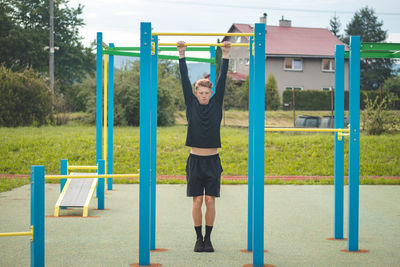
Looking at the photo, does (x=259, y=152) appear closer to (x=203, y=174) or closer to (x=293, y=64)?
(x=203, y=174)

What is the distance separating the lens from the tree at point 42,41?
35.8m

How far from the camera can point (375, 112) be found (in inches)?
622

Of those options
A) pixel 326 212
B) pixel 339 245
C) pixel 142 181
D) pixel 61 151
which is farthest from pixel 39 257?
pixel 61 151

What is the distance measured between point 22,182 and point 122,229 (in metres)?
4.93

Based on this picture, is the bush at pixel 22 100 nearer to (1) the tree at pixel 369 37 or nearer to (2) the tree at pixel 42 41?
(2) the tree at pixel 42 41

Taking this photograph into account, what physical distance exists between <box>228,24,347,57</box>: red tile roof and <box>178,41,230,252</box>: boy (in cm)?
3367

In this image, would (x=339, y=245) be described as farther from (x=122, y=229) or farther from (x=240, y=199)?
(x=240, y=199)

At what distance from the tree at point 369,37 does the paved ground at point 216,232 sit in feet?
155

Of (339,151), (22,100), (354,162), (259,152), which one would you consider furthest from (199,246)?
(22,100)

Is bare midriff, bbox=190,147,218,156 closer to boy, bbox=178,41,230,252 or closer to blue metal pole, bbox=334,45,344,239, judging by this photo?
A: boy, bbox=178,41,230,252

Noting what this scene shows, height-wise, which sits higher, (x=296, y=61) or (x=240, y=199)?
(x=296, y=61)

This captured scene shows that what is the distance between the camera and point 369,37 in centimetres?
5769

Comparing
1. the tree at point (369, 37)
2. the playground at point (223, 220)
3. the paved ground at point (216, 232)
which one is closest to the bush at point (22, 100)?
the paved ground at point (216, 232)

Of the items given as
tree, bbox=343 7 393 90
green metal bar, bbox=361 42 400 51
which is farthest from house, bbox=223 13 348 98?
green metal bar, bbox=361 42 400 51
